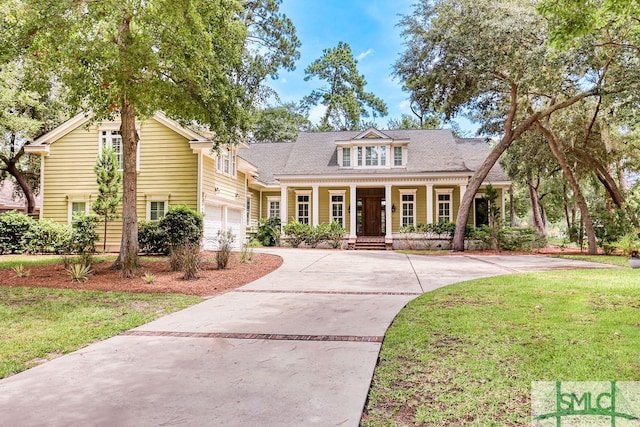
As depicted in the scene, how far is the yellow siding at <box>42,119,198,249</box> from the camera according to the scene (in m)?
16.0

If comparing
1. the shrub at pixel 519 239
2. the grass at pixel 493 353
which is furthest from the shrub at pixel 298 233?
the grass at pixel 493 353

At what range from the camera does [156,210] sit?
16188 mm

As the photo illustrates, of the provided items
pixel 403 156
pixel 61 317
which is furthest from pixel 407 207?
pixel 61 317

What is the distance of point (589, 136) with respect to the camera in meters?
18.8

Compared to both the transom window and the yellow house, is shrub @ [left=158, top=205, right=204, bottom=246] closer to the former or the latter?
the yellow house

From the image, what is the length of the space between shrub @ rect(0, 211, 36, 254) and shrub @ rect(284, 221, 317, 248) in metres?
10.8

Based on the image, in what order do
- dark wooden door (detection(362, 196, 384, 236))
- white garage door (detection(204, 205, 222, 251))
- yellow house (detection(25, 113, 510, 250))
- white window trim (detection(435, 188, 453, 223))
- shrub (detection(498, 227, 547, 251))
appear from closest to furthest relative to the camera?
yellow house (detection(25, 113, 510, 250)) → white garage door (detection(204, 205, 222, 251)) → shrub (detection(498, 227, 547, 251)) → white window trim (detection(435, 188, 453, 223)) → dark wooden door (detection(362, 196, 384, 236))

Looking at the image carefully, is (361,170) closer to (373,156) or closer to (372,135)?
(373,156)

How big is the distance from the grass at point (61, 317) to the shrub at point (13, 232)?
9.25m

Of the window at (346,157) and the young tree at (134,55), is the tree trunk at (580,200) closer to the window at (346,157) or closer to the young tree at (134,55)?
the window at (346,157)

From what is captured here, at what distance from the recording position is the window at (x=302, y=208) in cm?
2244

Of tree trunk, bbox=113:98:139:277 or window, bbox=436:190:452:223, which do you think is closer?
tree trunk, bbox=113:98:139:277

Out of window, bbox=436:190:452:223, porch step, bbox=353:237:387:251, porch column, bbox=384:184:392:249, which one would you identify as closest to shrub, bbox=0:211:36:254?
porch step, bbox=353:237:387:251

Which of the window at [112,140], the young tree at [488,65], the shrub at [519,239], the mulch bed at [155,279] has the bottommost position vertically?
the mulch bed at [155,279]
